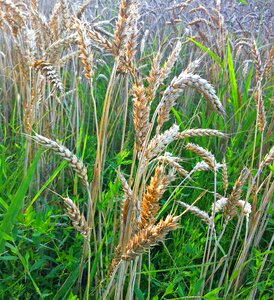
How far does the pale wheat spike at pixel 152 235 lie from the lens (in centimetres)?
69

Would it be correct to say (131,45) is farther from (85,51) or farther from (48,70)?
(48,70)

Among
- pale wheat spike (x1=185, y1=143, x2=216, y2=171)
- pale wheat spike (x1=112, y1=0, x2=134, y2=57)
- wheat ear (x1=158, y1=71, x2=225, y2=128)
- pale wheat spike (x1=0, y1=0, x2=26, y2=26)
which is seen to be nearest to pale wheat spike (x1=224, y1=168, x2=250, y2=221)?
pale wheat spike (x1=185, y1=143, x2=216, y2=171)

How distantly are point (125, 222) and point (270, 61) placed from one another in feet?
2.83

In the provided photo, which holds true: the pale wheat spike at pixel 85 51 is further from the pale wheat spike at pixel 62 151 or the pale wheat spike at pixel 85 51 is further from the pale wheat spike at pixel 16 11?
the pale wheat spike at pixel 16 11

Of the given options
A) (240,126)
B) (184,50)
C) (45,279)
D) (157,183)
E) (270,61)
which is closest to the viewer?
(157,183)

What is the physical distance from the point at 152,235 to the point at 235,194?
38 centimetres

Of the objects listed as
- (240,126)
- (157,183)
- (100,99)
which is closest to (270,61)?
(240,126)

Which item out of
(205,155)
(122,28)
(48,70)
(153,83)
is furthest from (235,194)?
(48,70)

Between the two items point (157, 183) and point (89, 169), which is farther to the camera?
point (89, 169)

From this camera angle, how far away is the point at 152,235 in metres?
0.70

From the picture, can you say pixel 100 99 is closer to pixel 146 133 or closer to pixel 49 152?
pixel 49 152

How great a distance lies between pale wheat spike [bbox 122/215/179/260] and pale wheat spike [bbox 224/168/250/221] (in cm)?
34

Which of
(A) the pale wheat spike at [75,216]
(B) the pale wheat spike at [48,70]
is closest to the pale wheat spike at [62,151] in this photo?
(A) the pale wheat spike at [75,216]

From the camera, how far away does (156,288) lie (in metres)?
1.42
